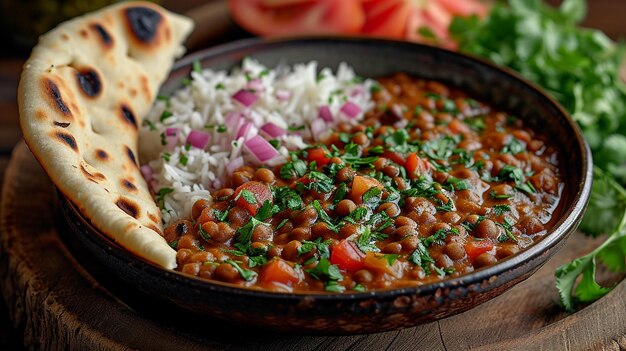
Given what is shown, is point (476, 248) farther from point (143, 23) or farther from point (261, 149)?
point (143, 23)

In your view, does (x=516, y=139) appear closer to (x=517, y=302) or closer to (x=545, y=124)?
(x=545, y=124)

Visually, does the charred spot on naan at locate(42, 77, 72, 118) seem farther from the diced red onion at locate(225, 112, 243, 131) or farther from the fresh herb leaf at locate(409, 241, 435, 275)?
the fresh herb leaf at locate(409, 241, 435, 275)

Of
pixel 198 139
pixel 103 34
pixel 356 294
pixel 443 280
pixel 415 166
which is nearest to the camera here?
pixel 356 294

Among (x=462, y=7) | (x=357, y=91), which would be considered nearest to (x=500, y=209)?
(x=357, y=91)

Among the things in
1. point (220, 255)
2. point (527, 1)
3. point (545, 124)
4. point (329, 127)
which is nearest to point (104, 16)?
point (329, 127)

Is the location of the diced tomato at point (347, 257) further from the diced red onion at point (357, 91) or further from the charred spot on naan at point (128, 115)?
the diced red onion at point (357, 91)
